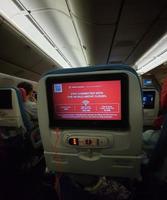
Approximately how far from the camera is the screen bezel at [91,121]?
4.32 feet

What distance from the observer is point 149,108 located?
4082 mm

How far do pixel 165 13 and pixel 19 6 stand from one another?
8.85ft

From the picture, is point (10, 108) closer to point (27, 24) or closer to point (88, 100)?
point (27, 24)

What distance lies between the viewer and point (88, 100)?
142cm

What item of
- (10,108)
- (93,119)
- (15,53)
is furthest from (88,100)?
(15,53)

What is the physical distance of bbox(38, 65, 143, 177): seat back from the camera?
1.33 meters

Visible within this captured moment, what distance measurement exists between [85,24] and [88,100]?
3.52 m

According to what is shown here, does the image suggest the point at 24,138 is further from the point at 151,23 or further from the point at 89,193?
the point at 151,23

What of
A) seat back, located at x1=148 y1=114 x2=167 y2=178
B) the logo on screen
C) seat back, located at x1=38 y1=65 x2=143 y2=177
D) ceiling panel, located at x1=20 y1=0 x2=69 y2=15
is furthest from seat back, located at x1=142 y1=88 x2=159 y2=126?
the logo on screen

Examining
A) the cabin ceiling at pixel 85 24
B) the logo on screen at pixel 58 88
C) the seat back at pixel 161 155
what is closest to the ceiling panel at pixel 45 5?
the cabin ceiling at pixel 85 24

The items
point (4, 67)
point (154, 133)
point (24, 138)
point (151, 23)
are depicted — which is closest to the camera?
point (154, 133)

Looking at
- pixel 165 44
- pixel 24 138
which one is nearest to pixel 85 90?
pixel 24 138

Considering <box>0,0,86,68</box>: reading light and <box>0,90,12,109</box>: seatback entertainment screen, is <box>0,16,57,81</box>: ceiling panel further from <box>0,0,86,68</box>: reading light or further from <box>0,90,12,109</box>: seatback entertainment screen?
<box>0,90,12,109</box>: seatback entertainment screen

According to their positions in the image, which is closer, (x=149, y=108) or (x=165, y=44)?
(x=149, y=108)
